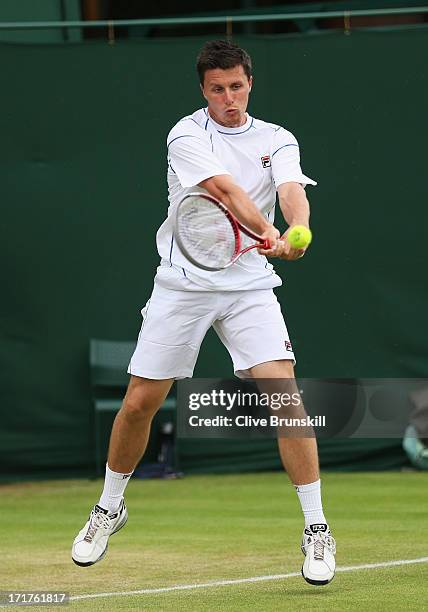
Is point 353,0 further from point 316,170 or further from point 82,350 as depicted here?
point 82,350

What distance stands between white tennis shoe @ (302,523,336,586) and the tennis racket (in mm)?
1015

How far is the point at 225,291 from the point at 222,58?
2.75 ft

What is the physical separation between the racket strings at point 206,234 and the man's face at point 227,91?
1.23ft

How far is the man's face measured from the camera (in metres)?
4.87

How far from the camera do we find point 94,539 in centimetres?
515

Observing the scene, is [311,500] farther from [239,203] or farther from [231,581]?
[239,203]

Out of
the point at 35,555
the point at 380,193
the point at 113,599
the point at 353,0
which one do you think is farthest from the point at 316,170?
the point at 113,599

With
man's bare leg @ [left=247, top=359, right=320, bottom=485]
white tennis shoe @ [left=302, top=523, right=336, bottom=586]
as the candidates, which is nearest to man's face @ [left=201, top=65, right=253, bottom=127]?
man's bare leg @ [left=247, top=359, right=320, bottom=485]

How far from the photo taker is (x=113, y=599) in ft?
15.5

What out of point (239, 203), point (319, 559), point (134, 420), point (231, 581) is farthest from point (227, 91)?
point (231, 581)

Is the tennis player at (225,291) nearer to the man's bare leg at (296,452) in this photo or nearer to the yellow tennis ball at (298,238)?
the man's bare leg at (296,452)

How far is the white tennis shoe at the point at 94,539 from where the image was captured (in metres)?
5.14

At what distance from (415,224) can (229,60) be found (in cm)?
408

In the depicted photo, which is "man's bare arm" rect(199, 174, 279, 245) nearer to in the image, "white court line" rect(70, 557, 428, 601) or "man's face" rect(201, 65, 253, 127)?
"man's face" rect(201, 65, 253, 127)
